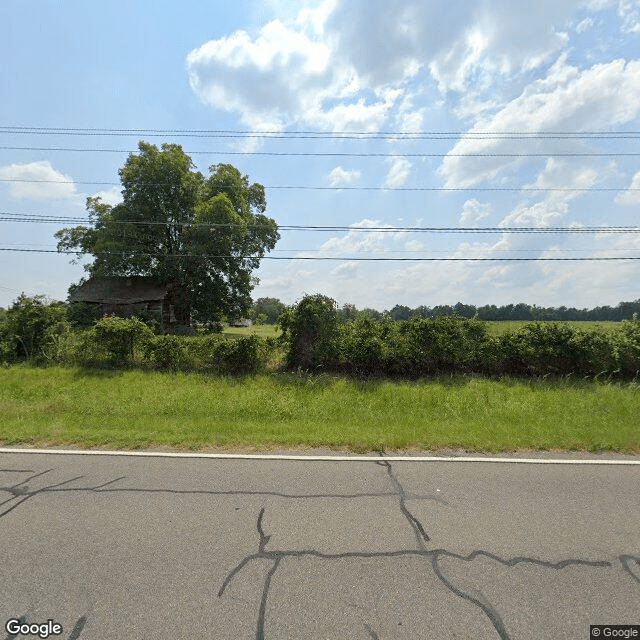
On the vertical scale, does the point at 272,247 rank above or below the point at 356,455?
above

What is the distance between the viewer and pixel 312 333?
11039mm

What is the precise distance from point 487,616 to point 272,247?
31.1 metres

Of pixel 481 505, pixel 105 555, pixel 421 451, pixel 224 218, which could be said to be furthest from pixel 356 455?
pixel 224 218

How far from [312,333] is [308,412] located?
3693 mm

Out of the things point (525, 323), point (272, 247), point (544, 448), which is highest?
point (272, 247)

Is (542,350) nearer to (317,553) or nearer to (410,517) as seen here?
(410,517)

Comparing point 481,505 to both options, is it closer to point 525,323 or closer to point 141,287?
point 525,323

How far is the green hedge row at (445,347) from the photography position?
10.3 meters

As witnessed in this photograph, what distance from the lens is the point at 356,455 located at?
5410 mm

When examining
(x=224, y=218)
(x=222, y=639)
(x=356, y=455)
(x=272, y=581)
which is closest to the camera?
(x=222, y=639)

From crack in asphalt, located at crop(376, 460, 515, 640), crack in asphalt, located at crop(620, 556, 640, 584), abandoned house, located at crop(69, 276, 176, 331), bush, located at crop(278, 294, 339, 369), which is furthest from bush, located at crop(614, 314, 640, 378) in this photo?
abandoned house, located at crop(69, 276, 176, 331)
